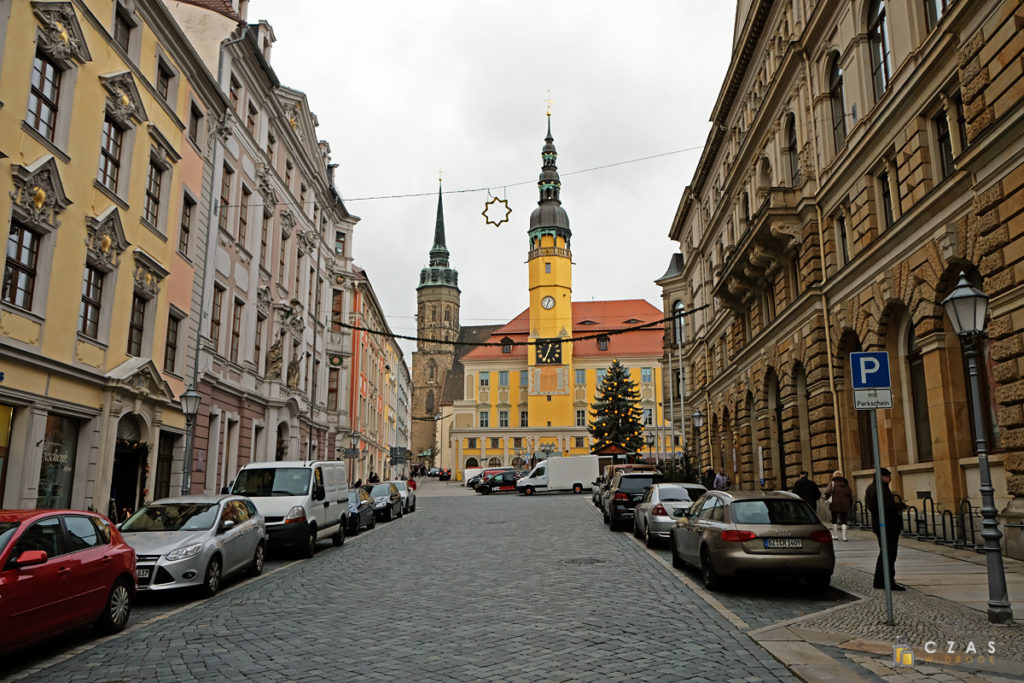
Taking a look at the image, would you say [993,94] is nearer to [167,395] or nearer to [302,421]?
→ [167,395]

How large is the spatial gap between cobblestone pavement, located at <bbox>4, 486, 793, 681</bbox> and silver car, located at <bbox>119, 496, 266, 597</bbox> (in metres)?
0.51

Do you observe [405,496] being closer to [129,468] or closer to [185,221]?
[129,468]

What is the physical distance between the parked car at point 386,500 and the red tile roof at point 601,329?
58.6 m

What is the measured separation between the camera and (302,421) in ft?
127

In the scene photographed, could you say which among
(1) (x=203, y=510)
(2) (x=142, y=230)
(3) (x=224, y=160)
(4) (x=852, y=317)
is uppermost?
(3) (x=224, y=160)

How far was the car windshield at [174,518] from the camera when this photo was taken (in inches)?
497

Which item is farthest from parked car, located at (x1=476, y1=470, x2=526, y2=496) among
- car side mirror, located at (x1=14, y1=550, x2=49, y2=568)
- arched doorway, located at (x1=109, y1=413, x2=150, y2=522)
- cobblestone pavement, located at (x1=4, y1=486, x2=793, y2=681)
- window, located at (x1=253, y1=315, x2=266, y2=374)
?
car side mirror, located at (x1=14, y1=550, x2=49, y2=568)

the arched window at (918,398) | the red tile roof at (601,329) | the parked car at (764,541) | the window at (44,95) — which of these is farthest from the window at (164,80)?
the red tile roof at (601,329)

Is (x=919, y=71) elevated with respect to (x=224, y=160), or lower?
lower

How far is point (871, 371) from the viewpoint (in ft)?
31.4

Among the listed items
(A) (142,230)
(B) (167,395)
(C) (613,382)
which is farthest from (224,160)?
(C) (613,382)

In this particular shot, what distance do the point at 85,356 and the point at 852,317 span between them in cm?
1946

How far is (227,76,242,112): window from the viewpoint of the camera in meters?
28.9

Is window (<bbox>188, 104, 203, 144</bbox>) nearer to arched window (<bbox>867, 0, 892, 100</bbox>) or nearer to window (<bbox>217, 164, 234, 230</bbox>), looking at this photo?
window (<bbox>217, 164, 234, 230</bbox>)
